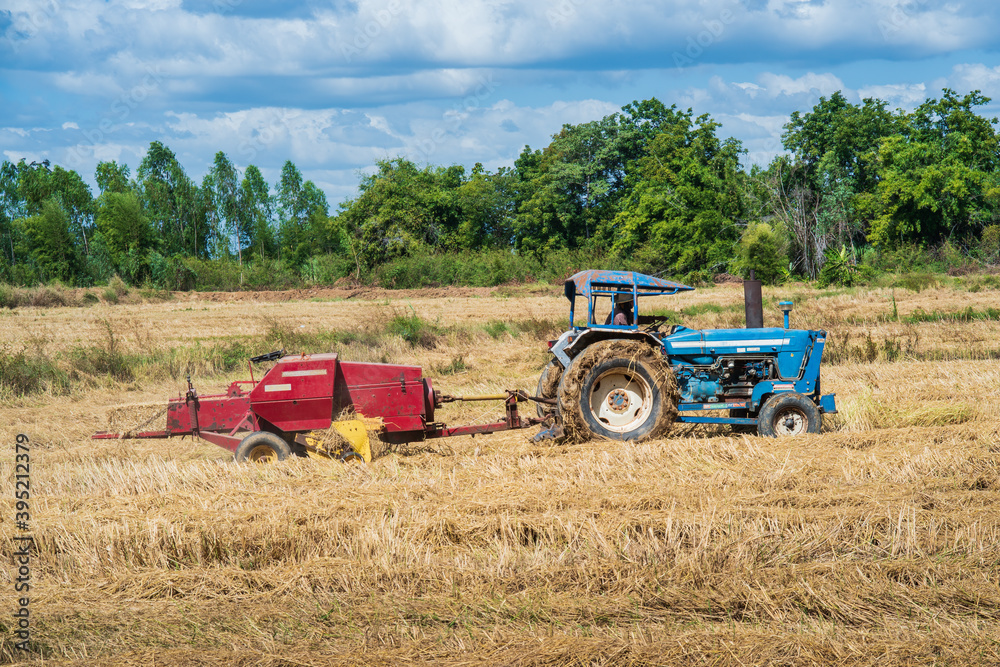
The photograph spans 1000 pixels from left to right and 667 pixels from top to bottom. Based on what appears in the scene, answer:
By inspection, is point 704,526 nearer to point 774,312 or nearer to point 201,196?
point 774,312

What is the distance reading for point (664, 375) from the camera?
28.1ft

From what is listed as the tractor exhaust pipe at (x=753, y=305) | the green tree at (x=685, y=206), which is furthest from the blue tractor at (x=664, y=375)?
the green tree at (x=685, y=206)

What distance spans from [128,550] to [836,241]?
3619 centimetres

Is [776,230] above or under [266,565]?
above

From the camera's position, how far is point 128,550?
564 cm

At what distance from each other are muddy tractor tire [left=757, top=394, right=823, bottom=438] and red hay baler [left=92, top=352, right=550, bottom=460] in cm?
280

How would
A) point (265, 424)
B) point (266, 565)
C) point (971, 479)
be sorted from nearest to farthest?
point (266, 565) → point (971, 479) → point (265, 424)

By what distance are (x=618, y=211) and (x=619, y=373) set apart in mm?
36609

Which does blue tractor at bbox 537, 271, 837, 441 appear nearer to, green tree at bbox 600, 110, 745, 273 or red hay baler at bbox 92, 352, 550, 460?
red hay baler at bbox 92, 352, 550, 460

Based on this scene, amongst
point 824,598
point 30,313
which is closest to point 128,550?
point 824,598

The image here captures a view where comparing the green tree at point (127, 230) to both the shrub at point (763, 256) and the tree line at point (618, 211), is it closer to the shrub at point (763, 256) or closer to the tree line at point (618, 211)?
the tree line at point (618, 211)

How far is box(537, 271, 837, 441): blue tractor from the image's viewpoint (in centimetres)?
853

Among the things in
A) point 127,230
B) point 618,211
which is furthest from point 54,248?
point 618,211

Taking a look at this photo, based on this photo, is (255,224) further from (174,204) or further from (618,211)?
(618,211)
